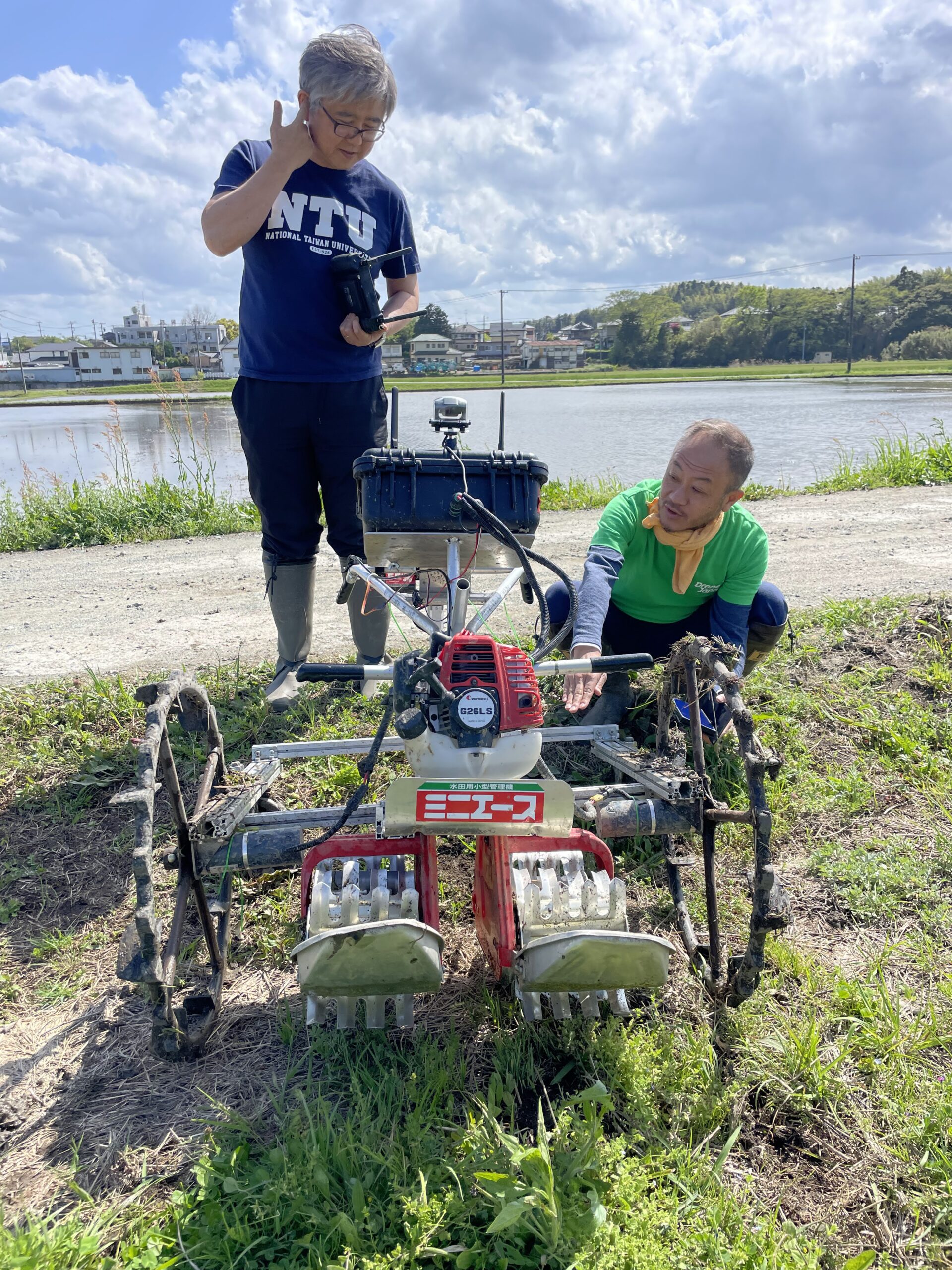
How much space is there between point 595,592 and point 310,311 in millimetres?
1687

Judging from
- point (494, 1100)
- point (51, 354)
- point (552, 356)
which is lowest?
point (494, 1100)

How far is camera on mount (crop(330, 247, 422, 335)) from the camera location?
11.1 feet

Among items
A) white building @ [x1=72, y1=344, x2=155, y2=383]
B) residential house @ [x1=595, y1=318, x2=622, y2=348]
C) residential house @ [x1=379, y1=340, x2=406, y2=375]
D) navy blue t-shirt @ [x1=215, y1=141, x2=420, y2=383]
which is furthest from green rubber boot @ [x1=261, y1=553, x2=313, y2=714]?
white building @ [x1=72, y1=344, x2=155, y2=383]

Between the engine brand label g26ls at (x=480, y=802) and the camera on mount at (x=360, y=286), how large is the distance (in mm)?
2312

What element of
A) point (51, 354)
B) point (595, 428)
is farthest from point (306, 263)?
point (51, 354)

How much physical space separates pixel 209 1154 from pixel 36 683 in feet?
9.79

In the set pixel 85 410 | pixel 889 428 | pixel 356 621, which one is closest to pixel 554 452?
pixel 889 428

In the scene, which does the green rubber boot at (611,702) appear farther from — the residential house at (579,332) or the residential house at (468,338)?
the residential house at (579,332)

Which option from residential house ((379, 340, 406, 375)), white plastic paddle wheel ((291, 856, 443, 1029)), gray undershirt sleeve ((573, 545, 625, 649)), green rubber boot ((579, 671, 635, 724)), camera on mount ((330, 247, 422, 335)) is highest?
camera on mount ((330, 247, 422, 335))

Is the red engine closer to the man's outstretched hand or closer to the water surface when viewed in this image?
the man's outstretched hand

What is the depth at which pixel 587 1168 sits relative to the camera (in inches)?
68.6

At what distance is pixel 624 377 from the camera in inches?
1921

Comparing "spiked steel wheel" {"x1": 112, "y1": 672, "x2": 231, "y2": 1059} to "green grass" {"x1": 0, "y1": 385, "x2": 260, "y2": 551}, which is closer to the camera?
"spiked steel wheel" {"x1": 112, "y1": 672, "x2": 231, "y2": 1059}

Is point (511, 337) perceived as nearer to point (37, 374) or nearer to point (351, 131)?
point (37, 374)
